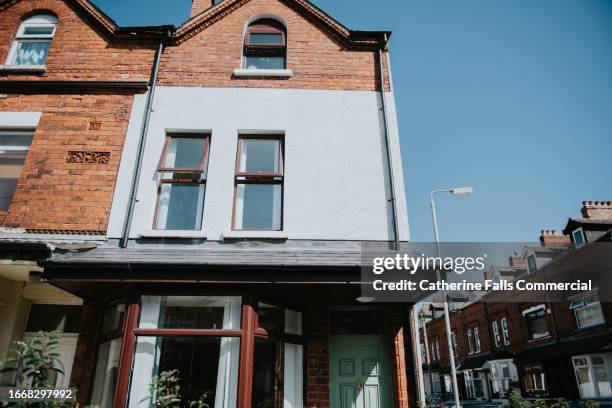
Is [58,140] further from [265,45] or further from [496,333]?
[496,333]

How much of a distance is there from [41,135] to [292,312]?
19.1 ft

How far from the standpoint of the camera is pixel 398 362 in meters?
6.08

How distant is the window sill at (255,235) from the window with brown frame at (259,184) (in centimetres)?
28

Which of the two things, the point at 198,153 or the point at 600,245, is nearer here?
the point at 198,153

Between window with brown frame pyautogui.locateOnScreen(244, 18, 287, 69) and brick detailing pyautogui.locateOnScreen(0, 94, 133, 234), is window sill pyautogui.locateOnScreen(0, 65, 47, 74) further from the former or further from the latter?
window with brown frame pyautogui.locateOnScreen(244, 18, 287, 69)

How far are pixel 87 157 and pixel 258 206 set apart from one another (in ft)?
10.9

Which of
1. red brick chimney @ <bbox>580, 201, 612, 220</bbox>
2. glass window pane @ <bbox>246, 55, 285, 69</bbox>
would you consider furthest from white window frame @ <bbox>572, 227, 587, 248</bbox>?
glass window pane @ <bbox>246, 55, 285, 69</bbox>

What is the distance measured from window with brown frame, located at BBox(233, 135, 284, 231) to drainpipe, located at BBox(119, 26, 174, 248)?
5.74 ft

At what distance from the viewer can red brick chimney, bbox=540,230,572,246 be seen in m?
27.0

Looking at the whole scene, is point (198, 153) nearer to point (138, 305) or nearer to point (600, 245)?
point (138, 305)

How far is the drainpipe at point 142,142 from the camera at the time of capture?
6292 mm

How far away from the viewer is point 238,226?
21.7 feet

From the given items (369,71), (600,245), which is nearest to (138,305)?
(369,71)

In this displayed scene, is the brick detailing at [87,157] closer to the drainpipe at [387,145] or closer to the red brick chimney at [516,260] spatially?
the drainpipe at [387,145]
